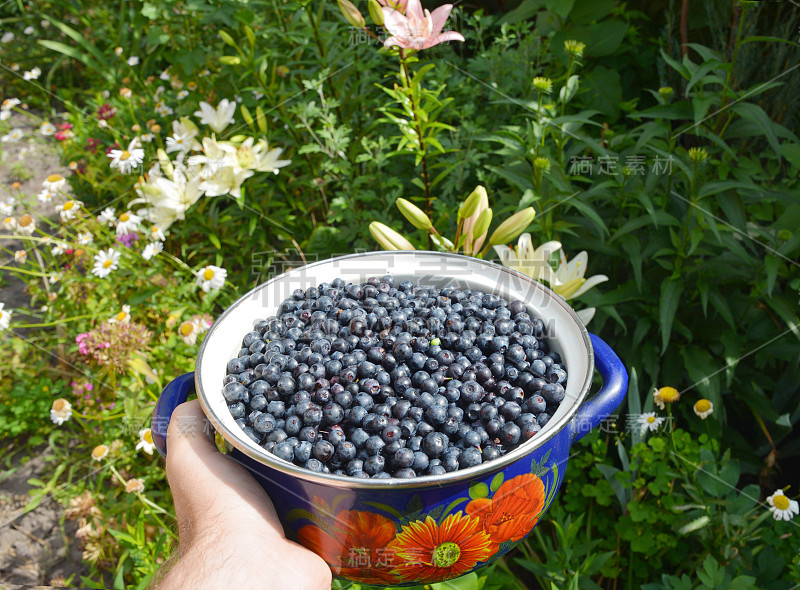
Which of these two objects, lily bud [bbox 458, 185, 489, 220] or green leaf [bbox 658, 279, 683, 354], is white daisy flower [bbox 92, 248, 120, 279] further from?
green leaf [bbox 658, 279, 683, 354]

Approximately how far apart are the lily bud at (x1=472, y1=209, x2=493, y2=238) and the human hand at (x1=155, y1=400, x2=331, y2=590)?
67 centimetres

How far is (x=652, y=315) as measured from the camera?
1.49 m

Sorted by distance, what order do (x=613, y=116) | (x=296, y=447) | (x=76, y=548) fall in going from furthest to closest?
(x=613, y=116)
(x=76, y=548)
(x=296, y=447)

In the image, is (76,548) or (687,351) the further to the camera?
(76,548)

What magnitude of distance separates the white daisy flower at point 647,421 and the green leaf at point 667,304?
161mm

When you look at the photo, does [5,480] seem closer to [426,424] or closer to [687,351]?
[426,424]

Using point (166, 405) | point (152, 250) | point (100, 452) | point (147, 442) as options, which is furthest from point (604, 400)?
point (152, 250)

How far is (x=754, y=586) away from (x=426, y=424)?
845 millimetres

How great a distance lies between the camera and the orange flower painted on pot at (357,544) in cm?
76

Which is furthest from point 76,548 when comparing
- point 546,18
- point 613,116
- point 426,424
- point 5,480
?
point 546,18

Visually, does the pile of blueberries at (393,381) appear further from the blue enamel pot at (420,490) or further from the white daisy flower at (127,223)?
the white daisy flower at (127,223)

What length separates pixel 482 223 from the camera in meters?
1.20

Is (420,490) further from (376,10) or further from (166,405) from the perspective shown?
(376,10)

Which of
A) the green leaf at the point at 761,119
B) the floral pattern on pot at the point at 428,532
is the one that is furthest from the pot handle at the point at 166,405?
the green leaf at the point at 761,119
